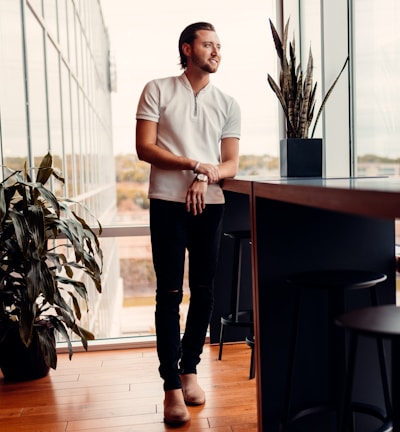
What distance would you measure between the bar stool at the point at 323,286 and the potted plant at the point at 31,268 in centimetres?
130

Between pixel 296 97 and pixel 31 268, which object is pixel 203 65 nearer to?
pixel 296 97

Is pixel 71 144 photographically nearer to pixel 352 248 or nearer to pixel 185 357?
pixel 185 357

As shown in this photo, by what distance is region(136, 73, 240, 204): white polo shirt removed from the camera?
273 cm

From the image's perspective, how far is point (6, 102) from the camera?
10.9ft

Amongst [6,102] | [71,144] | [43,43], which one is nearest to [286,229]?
[6,102]

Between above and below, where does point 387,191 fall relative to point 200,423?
above

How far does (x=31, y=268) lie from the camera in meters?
2.96

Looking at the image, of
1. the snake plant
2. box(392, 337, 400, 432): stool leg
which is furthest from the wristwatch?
box(392, 337, 400, 432): stool leg

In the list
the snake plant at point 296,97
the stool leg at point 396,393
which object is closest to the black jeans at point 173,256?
the snake plant at point 296,97

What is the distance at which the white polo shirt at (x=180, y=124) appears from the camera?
8.97ft

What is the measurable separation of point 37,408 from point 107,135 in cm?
730

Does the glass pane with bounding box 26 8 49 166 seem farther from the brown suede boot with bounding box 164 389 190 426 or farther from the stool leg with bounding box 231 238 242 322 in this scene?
the brown suede boot with bounding box 164 389 190 426

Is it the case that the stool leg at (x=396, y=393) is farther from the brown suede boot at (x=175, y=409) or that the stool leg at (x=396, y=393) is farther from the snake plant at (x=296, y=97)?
the snake plant at (x=296, y=97)

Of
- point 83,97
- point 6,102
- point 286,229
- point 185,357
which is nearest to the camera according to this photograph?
point 286,229
